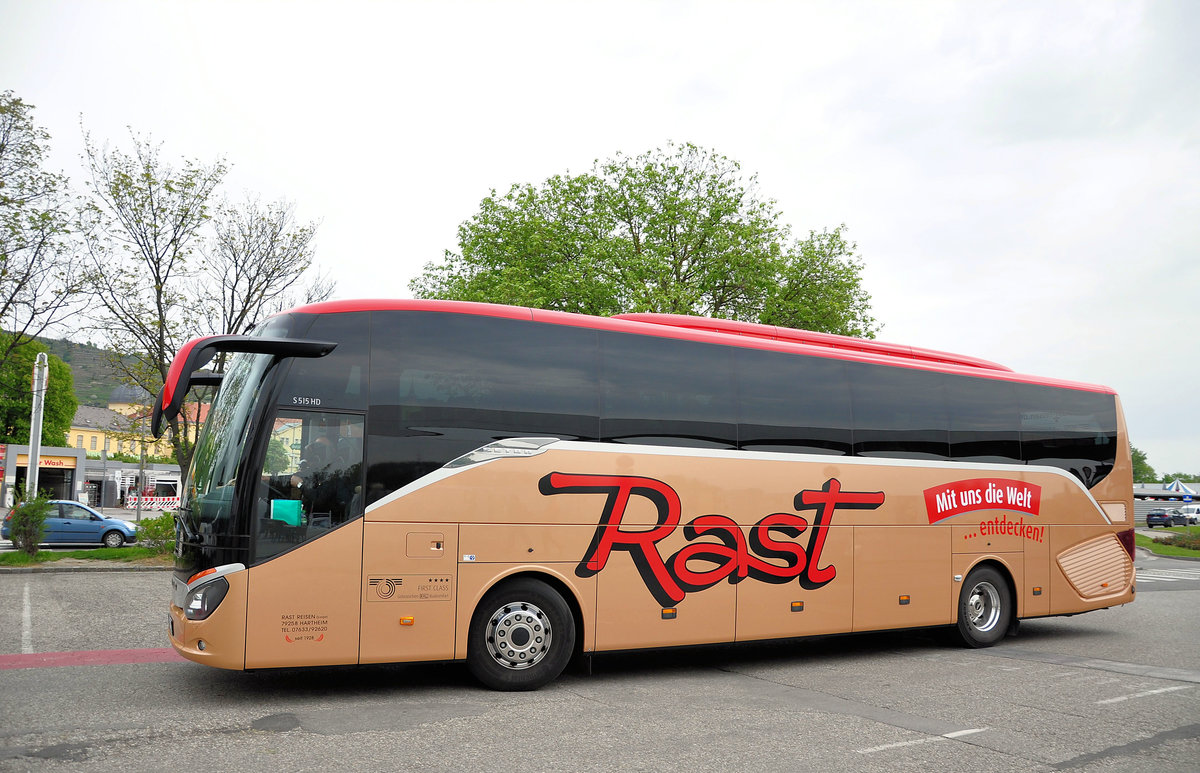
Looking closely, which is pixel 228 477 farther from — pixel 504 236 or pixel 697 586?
pixel 504 236

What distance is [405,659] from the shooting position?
7.77 meters

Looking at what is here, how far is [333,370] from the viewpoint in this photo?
25.4 feet

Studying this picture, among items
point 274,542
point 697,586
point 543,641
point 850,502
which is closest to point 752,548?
point 697,586

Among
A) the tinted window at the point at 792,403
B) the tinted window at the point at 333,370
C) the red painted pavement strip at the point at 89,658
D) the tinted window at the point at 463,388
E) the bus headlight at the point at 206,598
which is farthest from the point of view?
the tinted window at the point at 792,403

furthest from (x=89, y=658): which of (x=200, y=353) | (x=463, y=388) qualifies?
(x=463, y=388)

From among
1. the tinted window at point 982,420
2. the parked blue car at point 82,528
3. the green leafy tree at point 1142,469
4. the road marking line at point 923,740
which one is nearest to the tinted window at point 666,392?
the road marking line at point 923,740

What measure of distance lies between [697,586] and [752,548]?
31.9 inches

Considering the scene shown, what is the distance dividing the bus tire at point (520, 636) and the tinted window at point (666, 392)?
1.69 meters

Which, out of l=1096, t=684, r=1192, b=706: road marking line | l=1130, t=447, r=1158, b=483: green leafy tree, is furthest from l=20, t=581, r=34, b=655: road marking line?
l=1130, t=447, r=1158, b=483: green leafy tree

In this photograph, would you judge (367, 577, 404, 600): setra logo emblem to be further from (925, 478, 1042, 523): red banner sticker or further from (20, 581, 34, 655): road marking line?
(925, 478, 1042, 523): red banner sticker

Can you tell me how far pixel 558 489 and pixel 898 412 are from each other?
4837mm

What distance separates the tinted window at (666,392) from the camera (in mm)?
8883

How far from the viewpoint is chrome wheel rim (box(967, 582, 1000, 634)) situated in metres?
11.8

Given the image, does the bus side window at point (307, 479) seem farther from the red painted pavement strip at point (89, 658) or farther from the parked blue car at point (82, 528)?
the parked blue car at point (82, 528)
